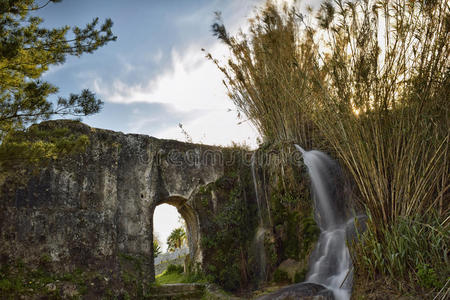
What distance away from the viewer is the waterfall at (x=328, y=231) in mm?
5465

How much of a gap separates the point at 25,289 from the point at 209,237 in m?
3.83

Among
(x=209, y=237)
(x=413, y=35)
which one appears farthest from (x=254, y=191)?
(x=413, y=35)

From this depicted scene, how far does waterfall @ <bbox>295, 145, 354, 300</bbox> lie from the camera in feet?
17.9

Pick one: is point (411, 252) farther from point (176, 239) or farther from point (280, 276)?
point (176, 239)

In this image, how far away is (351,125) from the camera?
4.76m

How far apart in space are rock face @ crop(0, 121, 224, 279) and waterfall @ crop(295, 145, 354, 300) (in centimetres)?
261

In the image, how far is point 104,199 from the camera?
7305 millimetres

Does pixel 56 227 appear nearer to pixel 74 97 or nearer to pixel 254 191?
pixel 74 97

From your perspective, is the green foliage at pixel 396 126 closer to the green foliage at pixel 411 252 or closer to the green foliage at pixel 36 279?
the green foliage at pixel 411 252

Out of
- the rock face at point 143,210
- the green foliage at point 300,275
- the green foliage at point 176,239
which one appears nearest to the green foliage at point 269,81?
the rock face at point 143,210

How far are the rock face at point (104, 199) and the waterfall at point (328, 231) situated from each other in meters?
2.61

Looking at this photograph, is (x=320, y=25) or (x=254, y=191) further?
(x=254, y=191)

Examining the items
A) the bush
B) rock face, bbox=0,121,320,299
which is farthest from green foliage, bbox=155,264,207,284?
rock face, bbox=0,121,320,299

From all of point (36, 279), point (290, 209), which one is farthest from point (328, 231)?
point (36, 279)
